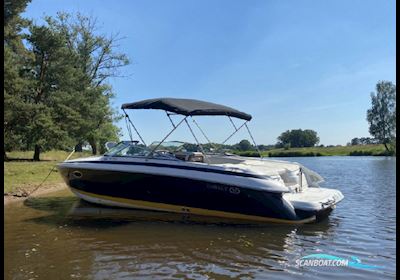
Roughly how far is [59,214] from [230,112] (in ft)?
18.1

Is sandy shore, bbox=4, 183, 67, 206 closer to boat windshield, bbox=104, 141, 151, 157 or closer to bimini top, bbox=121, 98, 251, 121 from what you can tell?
boat windshield, bbox=104, 141, 151, 157

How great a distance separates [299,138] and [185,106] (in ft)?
466

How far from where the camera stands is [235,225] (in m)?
9.48

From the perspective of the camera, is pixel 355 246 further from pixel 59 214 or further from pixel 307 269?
pixel 59 214

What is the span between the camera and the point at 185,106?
10.6m

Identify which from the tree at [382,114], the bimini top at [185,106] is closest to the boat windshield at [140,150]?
the bimini top at [185,106]

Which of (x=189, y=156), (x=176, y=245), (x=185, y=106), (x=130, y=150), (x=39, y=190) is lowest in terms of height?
(x=176, y=245)

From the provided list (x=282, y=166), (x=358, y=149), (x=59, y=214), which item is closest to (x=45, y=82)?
(x=59, y=214)

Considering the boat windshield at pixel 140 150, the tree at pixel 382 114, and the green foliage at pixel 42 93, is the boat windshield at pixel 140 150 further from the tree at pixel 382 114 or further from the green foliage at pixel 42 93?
the tree at pixel 382 114

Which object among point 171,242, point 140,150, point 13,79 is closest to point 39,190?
point 140,150

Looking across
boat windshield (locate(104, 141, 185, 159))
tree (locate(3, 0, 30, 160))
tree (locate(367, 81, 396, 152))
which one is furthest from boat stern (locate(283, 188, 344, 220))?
tree (locate(367, 81, 396, 152))

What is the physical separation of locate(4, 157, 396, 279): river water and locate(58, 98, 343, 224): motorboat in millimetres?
345

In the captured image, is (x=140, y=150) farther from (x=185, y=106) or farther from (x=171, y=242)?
(x=171, y=242)

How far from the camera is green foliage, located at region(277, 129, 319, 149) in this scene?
146875 mm
